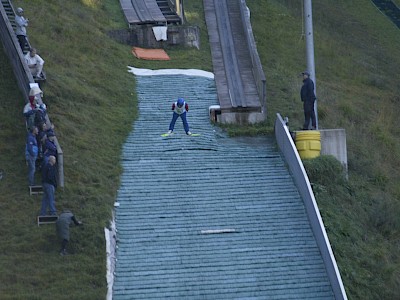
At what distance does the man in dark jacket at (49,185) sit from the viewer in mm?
19031

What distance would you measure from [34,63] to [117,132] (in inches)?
105

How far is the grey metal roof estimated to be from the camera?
1828cm

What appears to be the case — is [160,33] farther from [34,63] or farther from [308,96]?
[308,96]

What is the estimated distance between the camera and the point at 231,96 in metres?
27.2

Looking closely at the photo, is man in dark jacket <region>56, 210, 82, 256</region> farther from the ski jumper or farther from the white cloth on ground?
the white cloth on ground

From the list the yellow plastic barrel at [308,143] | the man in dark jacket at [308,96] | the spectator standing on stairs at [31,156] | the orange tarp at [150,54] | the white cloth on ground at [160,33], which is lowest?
the yellow plastic barrel at [308,143]

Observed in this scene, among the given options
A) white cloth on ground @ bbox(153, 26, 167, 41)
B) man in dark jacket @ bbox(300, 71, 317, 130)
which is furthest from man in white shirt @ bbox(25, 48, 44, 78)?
white cloth on ground @ bbox(153, 26, 167, 41)

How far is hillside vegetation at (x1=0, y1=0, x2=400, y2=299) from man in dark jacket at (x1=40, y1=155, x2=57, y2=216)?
35cm

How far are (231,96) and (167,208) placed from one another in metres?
7.11

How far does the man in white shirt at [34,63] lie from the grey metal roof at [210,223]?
2.65m

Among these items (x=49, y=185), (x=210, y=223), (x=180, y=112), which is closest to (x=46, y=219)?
(x=49, y=185)

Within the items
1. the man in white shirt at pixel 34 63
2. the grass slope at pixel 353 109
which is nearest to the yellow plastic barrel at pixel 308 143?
the grass slope at pixel 353 109

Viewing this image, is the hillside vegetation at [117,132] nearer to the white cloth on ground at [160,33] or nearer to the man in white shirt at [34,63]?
the man in white shirt at [34,63]

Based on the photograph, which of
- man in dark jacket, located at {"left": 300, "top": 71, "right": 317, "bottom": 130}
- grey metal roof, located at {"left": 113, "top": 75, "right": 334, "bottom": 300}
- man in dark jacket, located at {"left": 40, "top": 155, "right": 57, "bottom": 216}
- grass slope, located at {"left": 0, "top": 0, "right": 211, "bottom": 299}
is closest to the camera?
grass slope, located at {"left": 0, "top": 0, "right": 211, "bottom": 299}
